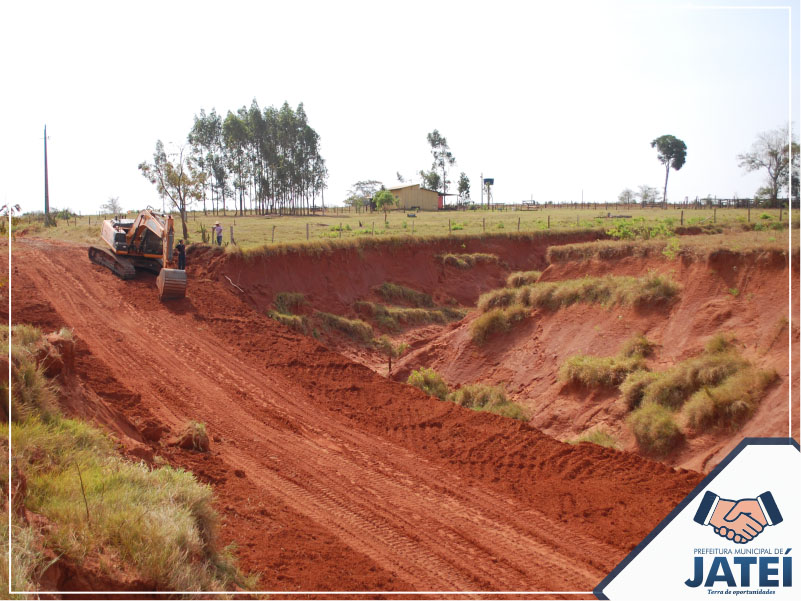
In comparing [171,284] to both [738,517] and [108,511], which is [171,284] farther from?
[738,517]

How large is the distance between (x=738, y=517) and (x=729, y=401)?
589 cm

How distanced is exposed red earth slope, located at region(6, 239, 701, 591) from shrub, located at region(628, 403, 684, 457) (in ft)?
1.90

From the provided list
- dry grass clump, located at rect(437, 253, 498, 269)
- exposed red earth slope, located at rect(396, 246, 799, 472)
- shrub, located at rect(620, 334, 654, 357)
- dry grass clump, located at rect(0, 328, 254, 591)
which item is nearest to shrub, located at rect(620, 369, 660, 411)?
exposed red earth slope, located at rect(396, 246, 799, 472)

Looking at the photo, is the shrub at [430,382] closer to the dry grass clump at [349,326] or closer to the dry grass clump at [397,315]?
the dry grass clump at [349,326]

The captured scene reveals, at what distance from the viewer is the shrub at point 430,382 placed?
57.6ft

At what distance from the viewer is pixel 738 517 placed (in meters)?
5.89

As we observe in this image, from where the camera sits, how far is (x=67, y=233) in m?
35.6

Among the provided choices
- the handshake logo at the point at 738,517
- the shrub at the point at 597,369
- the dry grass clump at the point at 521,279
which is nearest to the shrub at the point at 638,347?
the shrub at the point at 597,369

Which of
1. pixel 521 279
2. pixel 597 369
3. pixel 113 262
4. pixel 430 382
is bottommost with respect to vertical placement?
pixel 430 382

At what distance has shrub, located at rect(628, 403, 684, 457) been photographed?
1173cm

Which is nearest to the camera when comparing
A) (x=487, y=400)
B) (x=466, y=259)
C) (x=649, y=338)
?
(x=649, y=338)

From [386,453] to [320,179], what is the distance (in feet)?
239

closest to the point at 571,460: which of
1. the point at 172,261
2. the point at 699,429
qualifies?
the point at 699,429

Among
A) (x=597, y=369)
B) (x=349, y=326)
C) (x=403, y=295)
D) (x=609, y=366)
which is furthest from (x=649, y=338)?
(x=403, y=295)
